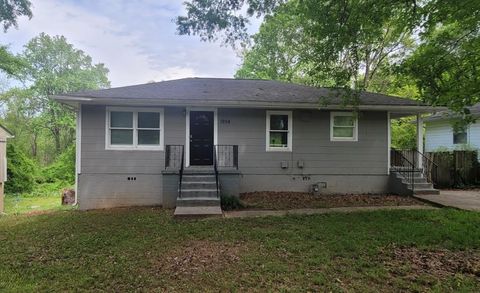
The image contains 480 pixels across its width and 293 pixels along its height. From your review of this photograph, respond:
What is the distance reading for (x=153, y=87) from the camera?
9750 millimetres

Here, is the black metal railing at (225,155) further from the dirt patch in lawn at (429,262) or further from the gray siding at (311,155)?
the dirt patch in lawn at (429,262)

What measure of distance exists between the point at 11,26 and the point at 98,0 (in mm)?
4171

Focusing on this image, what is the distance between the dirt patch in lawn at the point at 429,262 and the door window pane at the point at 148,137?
6898 mm

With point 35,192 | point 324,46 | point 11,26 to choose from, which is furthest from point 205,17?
point 35,192

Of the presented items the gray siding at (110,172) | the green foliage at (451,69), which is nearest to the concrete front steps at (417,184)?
the green foliage at (451,69)

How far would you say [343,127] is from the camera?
977 centimetres

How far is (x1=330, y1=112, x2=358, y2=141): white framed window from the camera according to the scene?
9688 mm

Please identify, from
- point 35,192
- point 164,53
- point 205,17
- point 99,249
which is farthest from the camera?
point 164,53

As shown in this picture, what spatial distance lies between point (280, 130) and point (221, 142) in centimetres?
199

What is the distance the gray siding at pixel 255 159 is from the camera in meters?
8.65

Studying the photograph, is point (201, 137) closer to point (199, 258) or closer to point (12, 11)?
point (199, 258)

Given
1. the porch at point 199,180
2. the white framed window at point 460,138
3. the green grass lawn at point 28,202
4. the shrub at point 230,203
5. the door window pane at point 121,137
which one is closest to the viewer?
the porch at point 199,180

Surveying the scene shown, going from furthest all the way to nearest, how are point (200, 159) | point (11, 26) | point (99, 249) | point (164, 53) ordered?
point (164, 53) < point (11, 26) < point (200, 159) < point (99, 249)

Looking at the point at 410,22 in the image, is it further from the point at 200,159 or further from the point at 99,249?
the point at 99,249
